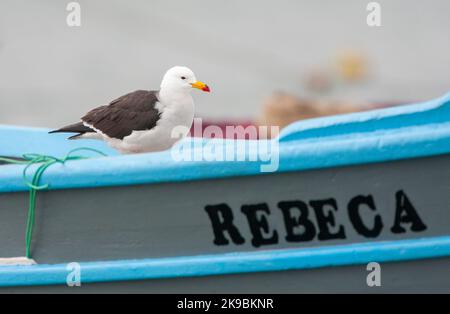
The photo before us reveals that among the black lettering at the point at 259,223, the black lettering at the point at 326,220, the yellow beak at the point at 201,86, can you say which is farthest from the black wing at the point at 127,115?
the black lettering at the point at 326,220

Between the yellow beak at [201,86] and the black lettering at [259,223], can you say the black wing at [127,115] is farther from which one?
the black lettering at [259,223]

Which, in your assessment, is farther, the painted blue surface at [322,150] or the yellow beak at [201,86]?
the yellow beak at [201,86]

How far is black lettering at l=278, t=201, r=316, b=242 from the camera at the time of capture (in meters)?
4.18

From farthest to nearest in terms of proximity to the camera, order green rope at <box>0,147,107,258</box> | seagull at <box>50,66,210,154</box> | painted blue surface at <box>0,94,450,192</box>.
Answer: seagull at <box>50,66,210,154</box> → green rope at <box>0,147,107,258</box> → painted blue surface at <box>0,94,450,192</box>

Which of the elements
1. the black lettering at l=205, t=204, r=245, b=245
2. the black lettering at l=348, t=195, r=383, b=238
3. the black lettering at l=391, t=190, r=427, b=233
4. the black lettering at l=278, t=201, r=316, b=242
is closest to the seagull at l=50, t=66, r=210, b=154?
the black lettering at l=205, t=204, r=245, b=245

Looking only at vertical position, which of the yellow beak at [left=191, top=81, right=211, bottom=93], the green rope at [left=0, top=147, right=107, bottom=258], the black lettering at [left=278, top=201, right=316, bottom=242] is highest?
the yellow beak at [left=191, top=81, right=211, bottom=93]

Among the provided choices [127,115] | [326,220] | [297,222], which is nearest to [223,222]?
[297,222]

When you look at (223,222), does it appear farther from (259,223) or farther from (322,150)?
(322,150)

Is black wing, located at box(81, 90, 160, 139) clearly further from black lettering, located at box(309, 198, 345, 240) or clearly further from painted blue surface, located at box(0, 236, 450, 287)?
black lettering, located at box(309, 198, 345, 240)

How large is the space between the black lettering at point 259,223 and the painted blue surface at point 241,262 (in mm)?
61

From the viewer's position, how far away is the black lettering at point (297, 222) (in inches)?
165

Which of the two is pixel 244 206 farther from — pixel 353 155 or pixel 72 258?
pixel 72 258

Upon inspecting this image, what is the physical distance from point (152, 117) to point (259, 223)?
0.94 m

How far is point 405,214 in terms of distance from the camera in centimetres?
411
